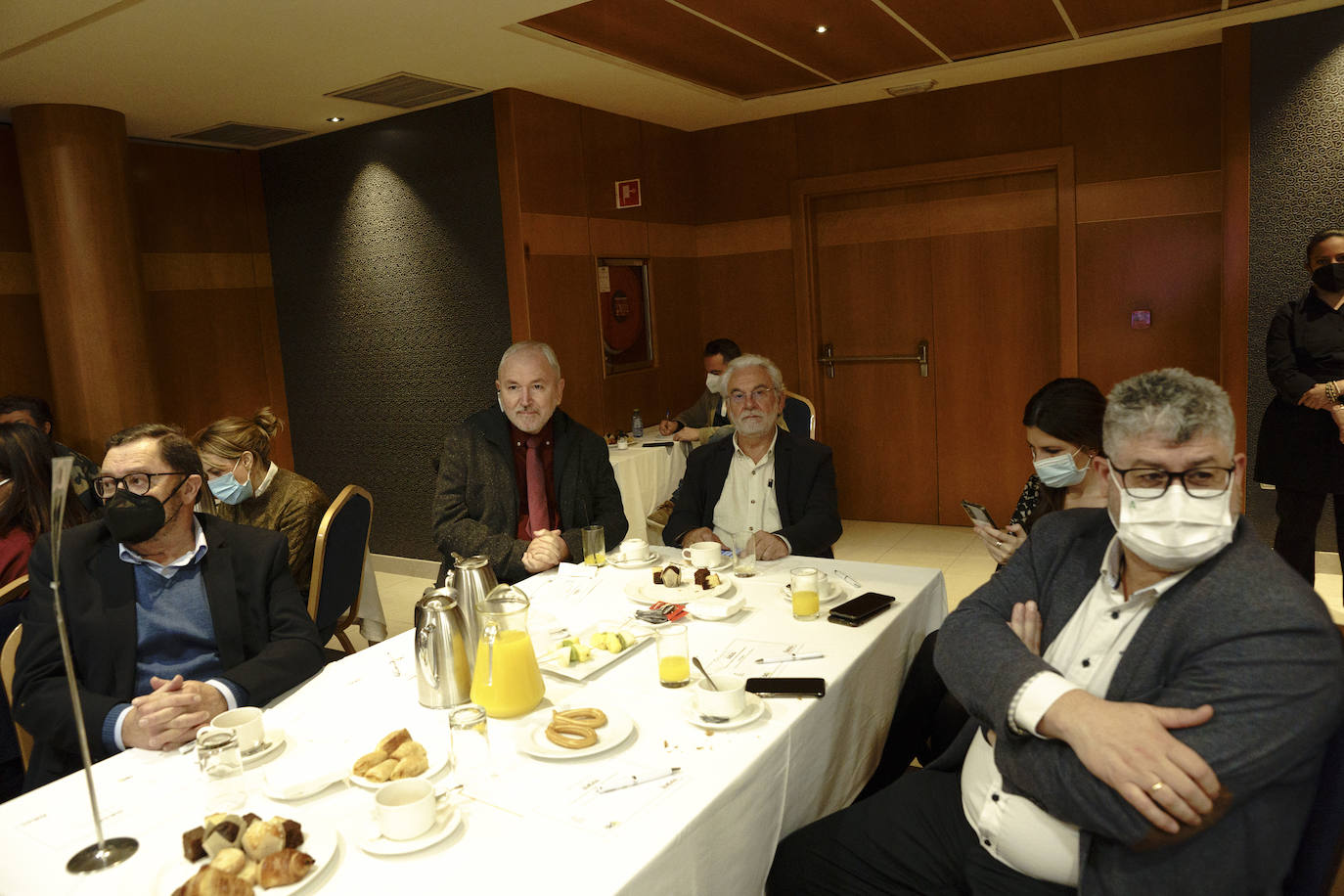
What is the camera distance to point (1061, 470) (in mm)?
2314

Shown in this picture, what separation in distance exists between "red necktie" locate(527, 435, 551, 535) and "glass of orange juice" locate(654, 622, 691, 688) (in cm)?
135

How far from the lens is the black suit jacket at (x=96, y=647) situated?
1760mm

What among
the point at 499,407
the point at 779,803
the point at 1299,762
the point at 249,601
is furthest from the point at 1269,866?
the point at 499,407

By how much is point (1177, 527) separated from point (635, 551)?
1.53m

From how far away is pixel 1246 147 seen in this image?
14.3ft

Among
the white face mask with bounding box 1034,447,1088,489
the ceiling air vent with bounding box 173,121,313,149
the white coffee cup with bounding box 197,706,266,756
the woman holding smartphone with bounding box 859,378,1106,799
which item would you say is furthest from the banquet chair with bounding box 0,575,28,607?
the ceiling air vent with bounding box 173,121,313,149

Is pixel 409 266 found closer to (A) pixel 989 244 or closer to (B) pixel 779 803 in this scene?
(A) pixel 989 244

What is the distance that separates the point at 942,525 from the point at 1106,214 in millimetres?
2122

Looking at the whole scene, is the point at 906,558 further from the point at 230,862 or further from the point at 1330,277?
the point at 230,862

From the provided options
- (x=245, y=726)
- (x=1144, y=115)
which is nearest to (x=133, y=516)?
(x=245, y=726)

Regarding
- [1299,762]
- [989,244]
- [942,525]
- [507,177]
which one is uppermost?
[507,177]

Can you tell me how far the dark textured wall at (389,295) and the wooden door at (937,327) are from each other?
2253 mm

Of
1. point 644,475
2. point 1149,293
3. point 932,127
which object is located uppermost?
point 932,127

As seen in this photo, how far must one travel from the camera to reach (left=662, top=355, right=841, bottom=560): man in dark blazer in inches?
120
